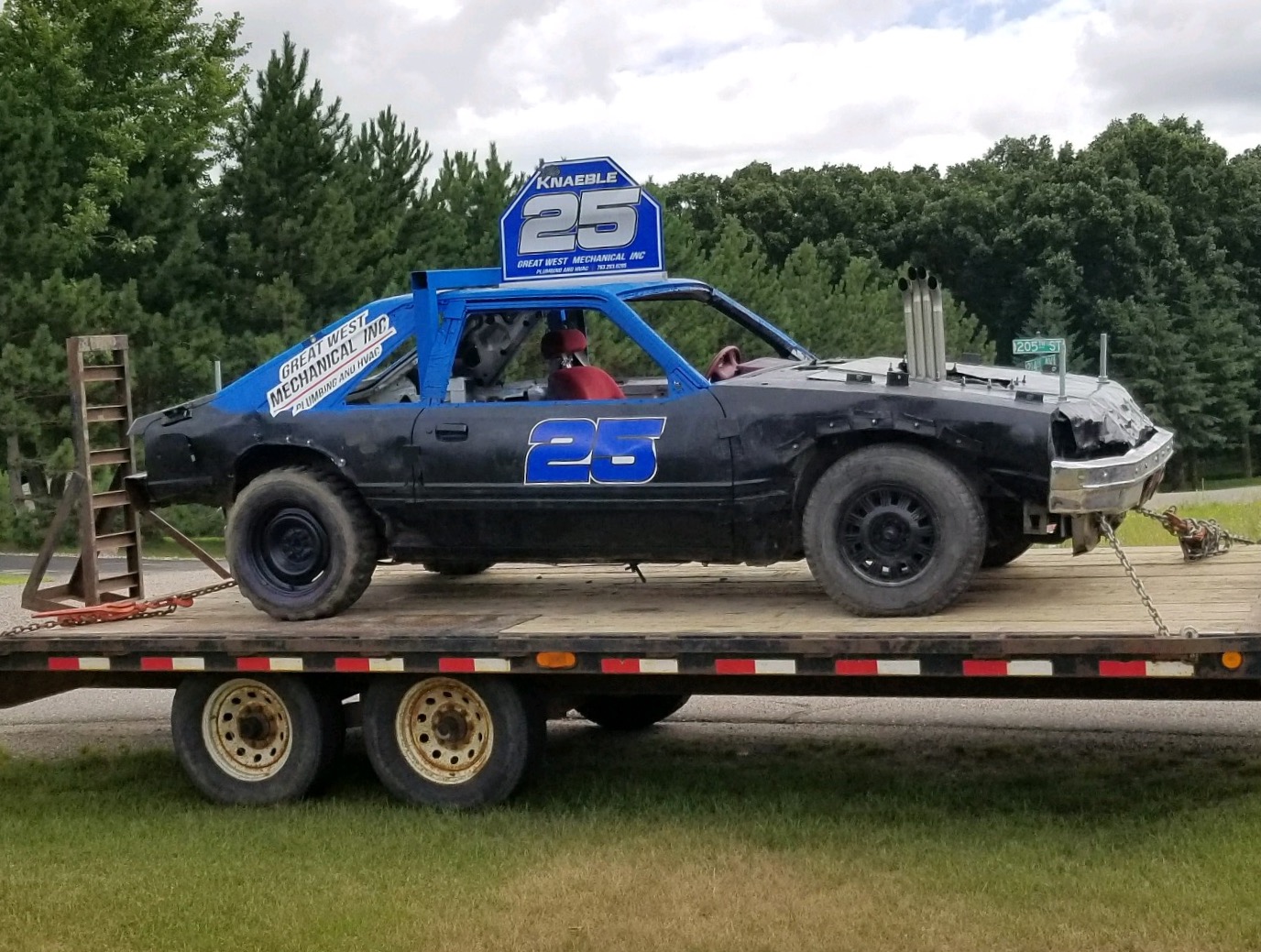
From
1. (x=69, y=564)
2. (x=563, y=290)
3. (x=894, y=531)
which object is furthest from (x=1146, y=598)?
(x=69, y=564)

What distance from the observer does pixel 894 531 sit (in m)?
6.69

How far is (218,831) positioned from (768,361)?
3379 mm

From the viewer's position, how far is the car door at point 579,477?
696 cm

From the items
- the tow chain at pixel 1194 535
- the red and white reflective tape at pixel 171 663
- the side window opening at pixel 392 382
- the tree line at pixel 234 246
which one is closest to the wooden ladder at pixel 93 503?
the red and white reflective tape at pixel 171 663

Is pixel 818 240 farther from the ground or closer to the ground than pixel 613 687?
farther from the ground

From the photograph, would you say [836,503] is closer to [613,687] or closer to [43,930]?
[613,687]

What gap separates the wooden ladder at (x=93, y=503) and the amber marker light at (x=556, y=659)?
2727 mm

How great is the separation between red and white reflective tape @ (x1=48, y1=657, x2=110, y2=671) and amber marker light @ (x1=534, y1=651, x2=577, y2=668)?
7.16ft

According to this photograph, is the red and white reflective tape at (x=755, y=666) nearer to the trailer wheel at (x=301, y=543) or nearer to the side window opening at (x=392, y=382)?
the trailer wheel at (x=301, y=543)

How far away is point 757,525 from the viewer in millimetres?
6961

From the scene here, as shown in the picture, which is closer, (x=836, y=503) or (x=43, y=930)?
(x=43, y=930)

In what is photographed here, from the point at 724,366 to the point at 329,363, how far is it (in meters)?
1.87

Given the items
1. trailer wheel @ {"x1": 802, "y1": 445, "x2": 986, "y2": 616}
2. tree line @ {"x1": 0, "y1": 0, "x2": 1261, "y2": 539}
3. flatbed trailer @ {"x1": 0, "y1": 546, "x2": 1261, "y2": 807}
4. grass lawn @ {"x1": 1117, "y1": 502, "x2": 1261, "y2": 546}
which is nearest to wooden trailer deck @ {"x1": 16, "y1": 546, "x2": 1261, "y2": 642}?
flatbed trailer @ {"x1": 0, "y1": 546, "x2": 1261, "y2": 807}

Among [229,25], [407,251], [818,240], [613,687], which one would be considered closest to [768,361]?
[613,687]
